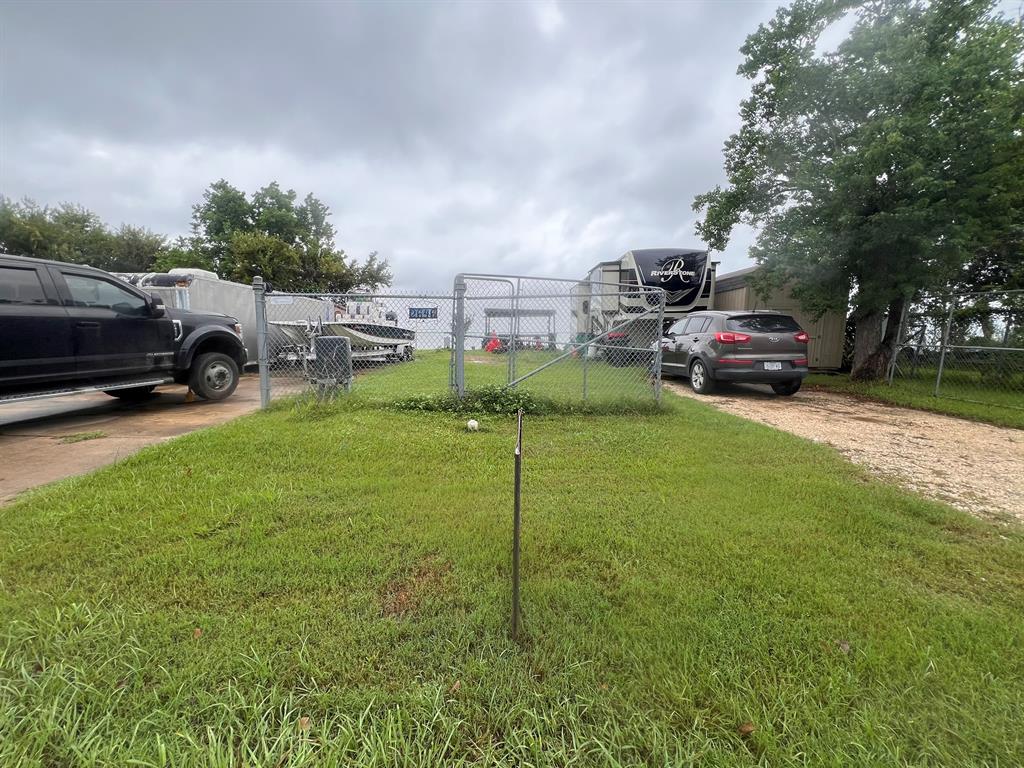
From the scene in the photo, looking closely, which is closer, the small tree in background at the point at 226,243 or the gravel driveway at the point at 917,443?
the gravel driveway at the point at 917,443

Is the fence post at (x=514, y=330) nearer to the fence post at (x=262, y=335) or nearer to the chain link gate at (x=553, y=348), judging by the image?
the chain link gate at (x=553, y=348)

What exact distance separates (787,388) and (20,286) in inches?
448

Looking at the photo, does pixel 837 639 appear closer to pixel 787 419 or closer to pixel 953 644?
pixel 953 644

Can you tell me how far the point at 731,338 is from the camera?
730cm

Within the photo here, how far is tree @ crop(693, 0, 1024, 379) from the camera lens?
7332 mm

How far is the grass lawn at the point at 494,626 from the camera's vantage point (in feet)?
4.33

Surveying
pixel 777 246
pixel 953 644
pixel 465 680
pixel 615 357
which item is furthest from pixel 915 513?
pixel 777 246

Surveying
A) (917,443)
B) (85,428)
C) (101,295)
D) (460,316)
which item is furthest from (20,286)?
(917,443)

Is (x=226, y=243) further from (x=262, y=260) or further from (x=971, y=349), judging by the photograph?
(x=971, y=349)

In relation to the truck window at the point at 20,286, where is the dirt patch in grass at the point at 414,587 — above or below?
below

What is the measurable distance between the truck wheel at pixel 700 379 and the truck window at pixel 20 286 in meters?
9.51

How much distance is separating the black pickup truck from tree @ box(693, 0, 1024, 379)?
11472 millimetres

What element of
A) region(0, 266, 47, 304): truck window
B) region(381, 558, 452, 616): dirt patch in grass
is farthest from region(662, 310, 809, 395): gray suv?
region(0, 266, 47, 304): truck window

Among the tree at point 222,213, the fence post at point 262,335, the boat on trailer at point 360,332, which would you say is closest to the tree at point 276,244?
the tree at point 222,213
